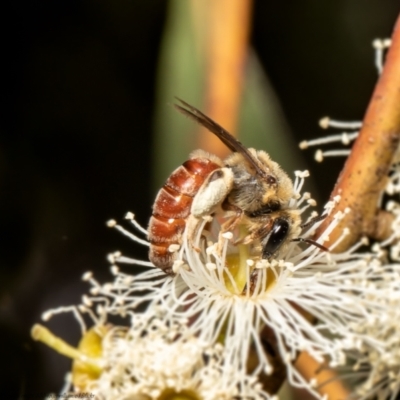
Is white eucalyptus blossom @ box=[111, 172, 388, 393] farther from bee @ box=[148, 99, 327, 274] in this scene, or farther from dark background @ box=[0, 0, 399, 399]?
dark background @ box=[0, 0, 399, 399]

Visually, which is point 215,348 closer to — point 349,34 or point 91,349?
point 91,349

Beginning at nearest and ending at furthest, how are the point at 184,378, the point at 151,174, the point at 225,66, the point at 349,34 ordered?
1. the point at 184,378
2. the point at 225,66
3. the point at 151,174
4. the point at 349,34

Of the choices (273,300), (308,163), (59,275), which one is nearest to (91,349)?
(273,300)

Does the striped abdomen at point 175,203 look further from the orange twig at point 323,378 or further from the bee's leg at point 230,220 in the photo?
the orange twig at point 323,378

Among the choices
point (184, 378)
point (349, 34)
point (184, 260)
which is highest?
point (349, 34)

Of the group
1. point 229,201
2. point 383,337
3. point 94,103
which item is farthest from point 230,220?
point 94,103

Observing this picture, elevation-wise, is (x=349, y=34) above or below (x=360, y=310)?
above

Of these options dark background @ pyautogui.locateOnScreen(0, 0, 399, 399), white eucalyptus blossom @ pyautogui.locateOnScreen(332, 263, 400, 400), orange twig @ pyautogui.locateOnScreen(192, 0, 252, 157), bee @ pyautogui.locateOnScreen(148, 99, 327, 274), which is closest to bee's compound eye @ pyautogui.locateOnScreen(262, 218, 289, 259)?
bee @ pyautogui.locateOnScreen(148, 99, 327, 274)
